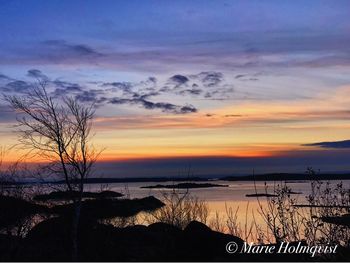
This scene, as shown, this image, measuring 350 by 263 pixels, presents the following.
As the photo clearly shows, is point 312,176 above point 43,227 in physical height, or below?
above

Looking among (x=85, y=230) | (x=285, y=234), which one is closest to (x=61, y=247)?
(x=85, y=230)

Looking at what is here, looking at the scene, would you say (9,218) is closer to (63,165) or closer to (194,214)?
(63,165)

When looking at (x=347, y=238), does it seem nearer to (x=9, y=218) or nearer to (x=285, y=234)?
(x=285, y=234)

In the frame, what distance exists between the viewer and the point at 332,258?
1016cm

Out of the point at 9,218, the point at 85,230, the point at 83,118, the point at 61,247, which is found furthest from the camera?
the point at 85,230

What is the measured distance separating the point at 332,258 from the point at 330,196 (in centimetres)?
197

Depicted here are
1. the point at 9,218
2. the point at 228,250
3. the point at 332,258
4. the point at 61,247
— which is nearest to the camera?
the point at 332,258


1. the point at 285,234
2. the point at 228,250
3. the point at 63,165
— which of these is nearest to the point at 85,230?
the point at 63,165

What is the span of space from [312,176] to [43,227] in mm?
18532

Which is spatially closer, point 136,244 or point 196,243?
point 196,243

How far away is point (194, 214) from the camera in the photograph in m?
22.8

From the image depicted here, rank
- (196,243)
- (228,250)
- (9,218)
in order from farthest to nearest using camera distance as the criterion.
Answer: (9,218) → (196,243) → (228,250)

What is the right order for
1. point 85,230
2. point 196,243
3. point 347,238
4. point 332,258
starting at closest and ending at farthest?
1. point 332,258
2. point 347,238
3. point 196,243
4. point 85,230

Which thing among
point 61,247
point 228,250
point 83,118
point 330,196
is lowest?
point 61,247
